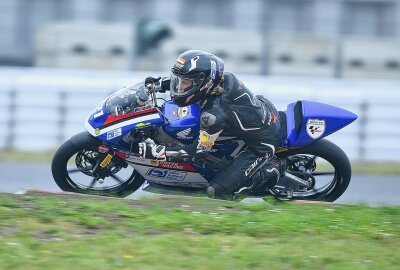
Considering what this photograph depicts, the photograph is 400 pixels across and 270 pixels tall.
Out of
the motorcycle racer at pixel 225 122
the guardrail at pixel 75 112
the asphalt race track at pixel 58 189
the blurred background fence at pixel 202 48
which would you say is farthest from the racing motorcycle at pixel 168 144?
the guardrail at pixel 75 112

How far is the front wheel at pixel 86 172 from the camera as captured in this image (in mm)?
8492

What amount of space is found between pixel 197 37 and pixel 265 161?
395 inches

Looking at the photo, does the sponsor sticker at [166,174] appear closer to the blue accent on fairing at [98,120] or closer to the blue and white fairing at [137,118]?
the blue and white fairing at [137,118]

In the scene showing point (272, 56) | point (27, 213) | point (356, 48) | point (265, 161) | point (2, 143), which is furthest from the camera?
point (356, 48)

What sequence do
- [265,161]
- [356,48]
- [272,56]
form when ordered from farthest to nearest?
1. [356,48]
2. [272,56]
3. [265,161]

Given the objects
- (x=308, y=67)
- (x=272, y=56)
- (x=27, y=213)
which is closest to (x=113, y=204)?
(x=27, y=213)

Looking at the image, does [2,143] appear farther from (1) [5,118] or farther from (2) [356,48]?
(2) [356,48]

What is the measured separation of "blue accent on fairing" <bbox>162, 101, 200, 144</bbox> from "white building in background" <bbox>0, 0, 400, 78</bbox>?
8.36 meters

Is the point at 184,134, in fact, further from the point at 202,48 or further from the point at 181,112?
the point at 202,48

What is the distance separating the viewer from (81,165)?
868 centimetres

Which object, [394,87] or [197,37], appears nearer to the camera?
[394,87]

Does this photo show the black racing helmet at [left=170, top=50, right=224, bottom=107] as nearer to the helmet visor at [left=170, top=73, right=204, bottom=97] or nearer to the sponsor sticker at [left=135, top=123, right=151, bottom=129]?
the helmet visor at [left=170, top=73, right=204, bottom=97]

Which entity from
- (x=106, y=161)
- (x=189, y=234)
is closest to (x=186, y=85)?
(x=106, y=161)

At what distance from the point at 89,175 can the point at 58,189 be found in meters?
2.15
